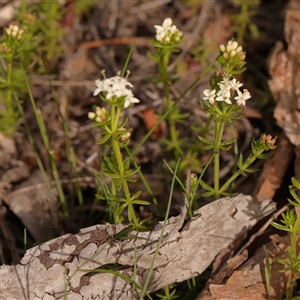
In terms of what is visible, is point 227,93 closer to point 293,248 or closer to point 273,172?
point 293,248

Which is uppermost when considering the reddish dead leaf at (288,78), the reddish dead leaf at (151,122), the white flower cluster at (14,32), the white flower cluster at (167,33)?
the white flower cluster at (14,32)

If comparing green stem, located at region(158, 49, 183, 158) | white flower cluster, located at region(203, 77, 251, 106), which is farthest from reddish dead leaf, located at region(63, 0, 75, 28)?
white flower cluster, located at region(203, 77, 251, 106)

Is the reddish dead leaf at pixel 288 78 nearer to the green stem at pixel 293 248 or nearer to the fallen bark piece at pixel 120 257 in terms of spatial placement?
the fallen bark piece at pixel 120 257

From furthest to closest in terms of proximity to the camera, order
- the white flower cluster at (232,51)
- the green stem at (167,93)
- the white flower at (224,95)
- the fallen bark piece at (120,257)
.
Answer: the green stem at (167,93), the white flower cluster at (232,51), the fallen bark piece at (120,257), the white flower at (224,95)

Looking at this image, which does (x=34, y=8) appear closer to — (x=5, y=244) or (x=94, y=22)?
(x=94, y=22)

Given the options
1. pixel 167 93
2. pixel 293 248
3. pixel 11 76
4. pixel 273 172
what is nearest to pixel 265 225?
pixel 273 172

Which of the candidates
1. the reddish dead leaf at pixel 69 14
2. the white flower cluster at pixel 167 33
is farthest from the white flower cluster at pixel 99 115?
the reddish dead leaf at pixel 69 14

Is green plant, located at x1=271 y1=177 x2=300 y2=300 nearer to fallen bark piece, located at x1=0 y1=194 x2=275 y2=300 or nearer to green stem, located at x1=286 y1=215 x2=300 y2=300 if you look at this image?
green stem, located at x1=286 y1=215 x2=300 y2=300
